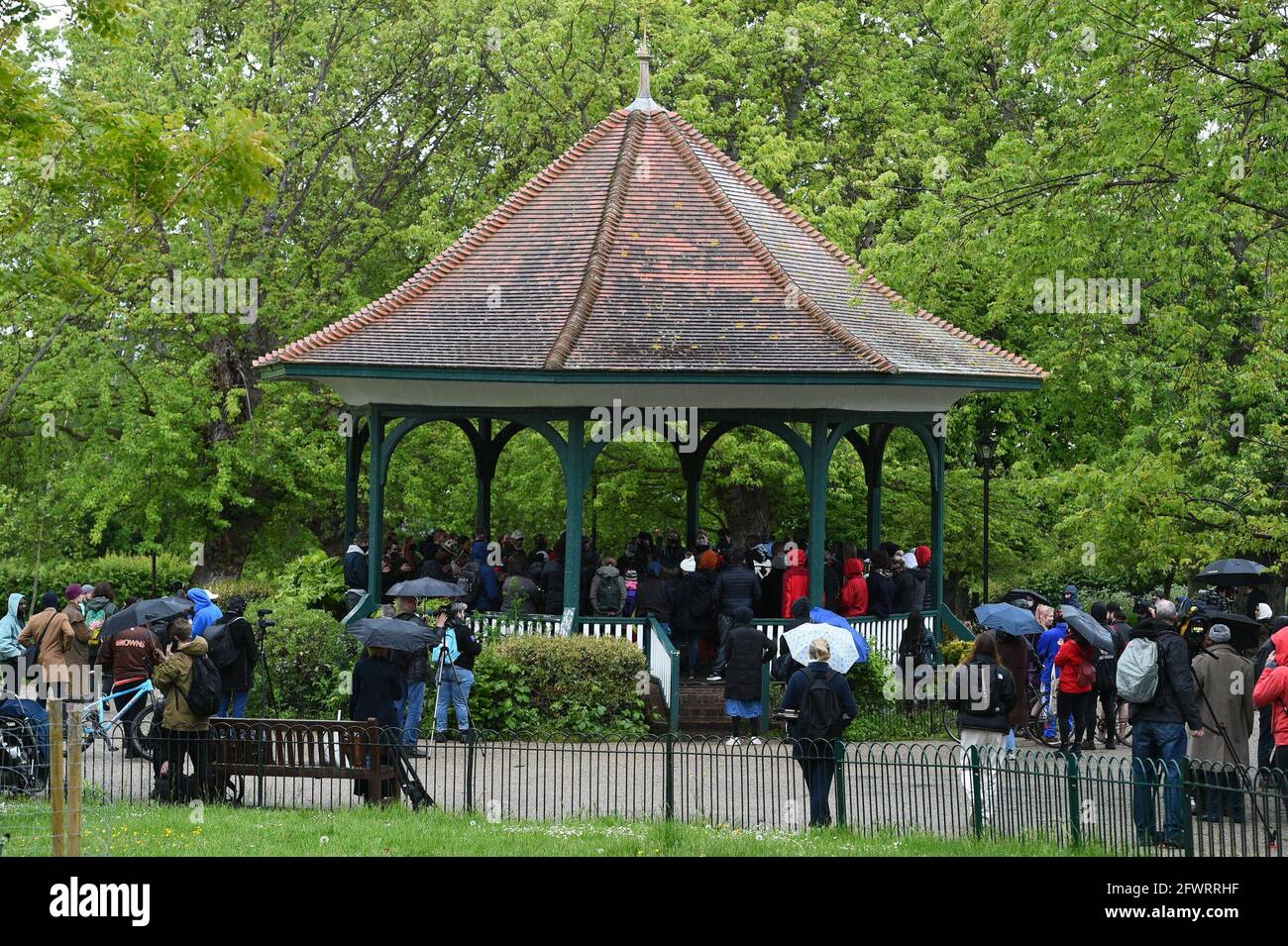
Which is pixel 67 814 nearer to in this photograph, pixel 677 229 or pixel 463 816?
pixel 463 816

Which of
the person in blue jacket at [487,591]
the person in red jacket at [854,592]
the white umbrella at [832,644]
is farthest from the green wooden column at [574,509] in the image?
the white umbrella at [832,644]

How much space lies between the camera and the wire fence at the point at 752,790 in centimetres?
1225

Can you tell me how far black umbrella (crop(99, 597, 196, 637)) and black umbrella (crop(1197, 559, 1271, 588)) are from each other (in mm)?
11402

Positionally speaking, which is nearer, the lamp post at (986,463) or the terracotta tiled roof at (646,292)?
the terracotta tiled roof at (646,292)

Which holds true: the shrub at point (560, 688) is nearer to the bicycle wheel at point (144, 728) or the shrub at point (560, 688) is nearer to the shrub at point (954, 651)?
the bicycle wheel at point (144, 728)

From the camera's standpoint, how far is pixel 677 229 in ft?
74.8

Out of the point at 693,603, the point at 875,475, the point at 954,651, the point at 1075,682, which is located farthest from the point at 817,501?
the point at 1075,682

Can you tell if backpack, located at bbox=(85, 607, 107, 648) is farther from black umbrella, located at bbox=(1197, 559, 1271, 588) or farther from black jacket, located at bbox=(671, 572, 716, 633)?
black umbrella, located at bbox=(1197, 559, 1271, 588)

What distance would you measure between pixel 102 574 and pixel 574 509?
55.1 ft

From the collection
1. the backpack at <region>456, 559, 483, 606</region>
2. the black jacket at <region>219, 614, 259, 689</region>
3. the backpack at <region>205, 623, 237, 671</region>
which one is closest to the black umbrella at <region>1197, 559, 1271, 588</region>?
the backpack at <region>456, 559, 483, 606</region>

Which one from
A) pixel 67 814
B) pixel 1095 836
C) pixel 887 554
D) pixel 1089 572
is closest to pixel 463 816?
pixel 67 814

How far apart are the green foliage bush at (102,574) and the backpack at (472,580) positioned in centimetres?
1408

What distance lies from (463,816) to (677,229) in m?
11.1

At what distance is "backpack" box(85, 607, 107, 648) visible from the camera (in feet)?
65.5
